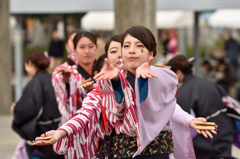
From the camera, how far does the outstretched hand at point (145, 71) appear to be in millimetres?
3084

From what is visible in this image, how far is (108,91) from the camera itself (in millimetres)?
3223

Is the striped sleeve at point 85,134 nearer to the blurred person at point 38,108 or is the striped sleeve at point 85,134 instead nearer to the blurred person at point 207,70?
the blurred person at point 38,108

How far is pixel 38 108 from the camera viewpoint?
19.0ft

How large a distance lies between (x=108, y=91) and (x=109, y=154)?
27.8 inches

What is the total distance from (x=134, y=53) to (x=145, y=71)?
0.76ft

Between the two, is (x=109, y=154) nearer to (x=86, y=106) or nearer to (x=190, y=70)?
(x=86, y=106)

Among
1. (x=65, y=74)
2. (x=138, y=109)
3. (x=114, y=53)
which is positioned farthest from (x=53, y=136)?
(x=65, y=74)

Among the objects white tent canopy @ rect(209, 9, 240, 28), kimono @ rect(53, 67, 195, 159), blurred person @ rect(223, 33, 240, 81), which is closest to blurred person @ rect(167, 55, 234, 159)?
kimono @ rect(53, 67, 195, 159)

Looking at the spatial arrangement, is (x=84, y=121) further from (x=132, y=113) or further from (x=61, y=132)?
(x=132, y=113)

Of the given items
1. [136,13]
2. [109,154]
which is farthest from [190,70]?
[136,13]

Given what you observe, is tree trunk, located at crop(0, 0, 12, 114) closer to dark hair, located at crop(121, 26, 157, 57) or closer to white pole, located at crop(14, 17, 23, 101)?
white pole, located at crop(14, 17, 23, 101)

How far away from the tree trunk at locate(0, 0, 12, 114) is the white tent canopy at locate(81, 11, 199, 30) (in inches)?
120

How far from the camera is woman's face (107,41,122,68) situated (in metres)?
3.91

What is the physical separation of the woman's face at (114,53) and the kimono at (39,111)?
6.36ft
